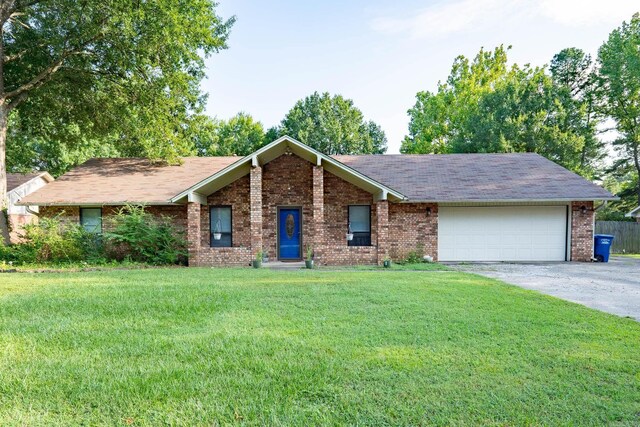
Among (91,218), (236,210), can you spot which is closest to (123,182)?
(91,218)

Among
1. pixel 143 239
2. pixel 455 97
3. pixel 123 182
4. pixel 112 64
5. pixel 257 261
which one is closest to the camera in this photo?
pixel 257 261

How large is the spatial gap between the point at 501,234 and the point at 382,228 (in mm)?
5170

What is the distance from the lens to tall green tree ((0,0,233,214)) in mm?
13711

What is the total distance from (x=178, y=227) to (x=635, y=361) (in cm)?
1398

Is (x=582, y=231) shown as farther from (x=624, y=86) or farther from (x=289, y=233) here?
(x=624, y=86)

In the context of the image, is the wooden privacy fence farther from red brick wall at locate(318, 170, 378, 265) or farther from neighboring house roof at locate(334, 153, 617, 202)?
red brick wall at locate(318, 170, 378, 265)

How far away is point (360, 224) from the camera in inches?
585

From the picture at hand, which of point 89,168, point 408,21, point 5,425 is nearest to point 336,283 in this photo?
point 5,425

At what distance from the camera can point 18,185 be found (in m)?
25.2

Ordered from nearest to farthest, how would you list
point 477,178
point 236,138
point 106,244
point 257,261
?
1. point 257,261
2. point 106,244
3. point 477,178
4. point 236,138

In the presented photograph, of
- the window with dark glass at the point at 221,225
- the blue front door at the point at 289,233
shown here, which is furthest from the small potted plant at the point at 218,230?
the blue front door at the point at 289,233

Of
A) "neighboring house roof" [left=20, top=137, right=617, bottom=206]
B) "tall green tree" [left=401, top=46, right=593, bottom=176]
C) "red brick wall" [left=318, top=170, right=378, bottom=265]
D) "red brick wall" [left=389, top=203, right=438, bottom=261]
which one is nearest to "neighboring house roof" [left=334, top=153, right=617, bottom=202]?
"neighboring house roof" [left=20, top=137, right=617, bottom=206]

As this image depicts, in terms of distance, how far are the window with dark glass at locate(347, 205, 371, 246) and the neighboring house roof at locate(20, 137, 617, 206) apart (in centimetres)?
97

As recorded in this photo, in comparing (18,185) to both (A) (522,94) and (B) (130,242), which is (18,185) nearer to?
(B) (130,242)
